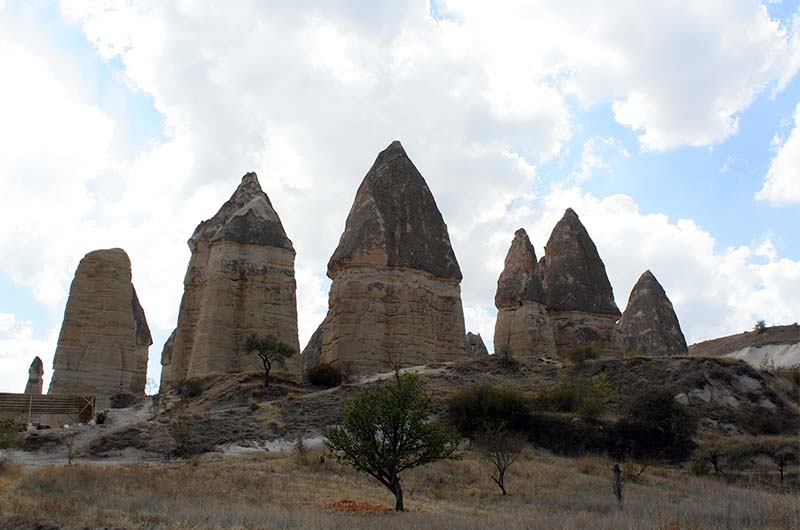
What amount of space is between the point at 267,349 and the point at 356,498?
1082 centimetres

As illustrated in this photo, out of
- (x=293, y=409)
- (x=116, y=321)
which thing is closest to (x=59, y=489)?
(x=293, y=409)

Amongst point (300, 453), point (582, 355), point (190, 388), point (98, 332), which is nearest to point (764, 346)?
point (582, 355)

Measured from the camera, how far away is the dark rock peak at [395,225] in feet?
85.2

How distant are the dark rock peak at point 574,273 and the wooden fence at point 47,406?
57.1ft

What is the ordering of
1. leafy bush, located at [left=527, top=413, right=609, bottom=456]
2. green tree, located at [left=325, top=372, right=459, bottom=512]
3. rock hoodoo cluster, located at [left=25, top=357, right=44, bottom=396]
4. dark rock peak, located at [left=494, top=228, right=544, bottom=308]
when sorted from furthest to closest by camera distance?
rock hoodoo cluster, located at [left=25, top=357, right=44, bottom=396], dark rock peak, located at [left=494, top=228, right=544, bottom=308], leafy bush, located at [left=527, top=413, right=609, bottom=456], green tree, located at [left=325, top=372, right=459, bottom=512]

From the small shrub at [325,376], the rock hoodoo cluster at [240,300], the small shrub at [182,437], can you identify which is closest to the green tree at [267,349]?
the rock hoodoo cluster at [240,300]

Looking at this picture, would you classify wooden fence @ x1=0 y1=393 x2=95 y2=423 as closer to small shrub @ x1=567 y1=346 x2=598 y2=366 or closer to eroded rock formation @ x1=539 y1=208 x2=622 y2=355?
small shrub @ x1=567 y1=346 x2=598 y2=366

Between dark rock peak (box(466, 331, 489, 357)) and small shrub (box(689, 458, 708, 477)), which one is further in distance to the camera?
dark rock peak (box(466, 331, 489, 357))

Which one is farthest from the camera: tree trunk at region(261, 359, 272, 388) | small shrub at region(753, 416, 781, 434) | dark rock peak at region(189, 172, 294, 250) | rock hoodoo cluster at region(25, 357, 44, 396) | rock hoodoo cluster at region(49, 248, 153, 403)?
rock hoodoo cluster at region(25, 357, 44, 396)

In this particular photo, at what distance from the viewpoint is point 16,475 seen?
13773 mm

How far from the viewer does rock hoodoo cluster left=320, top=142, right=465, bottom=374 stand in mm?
24516

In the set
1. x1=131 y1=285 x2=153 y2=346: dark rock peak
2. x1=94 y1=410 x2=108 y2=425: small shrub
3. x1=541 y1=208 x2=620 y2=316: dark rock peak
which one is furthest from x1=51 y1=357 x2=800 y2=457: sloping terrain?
x1=131 y1=285 x2=153 y2=346: dark rock peak

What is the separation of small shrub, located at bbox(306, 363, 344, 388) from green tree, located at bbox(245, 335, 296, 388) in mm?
1036

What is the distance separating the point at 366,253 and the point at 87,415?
919 cm
